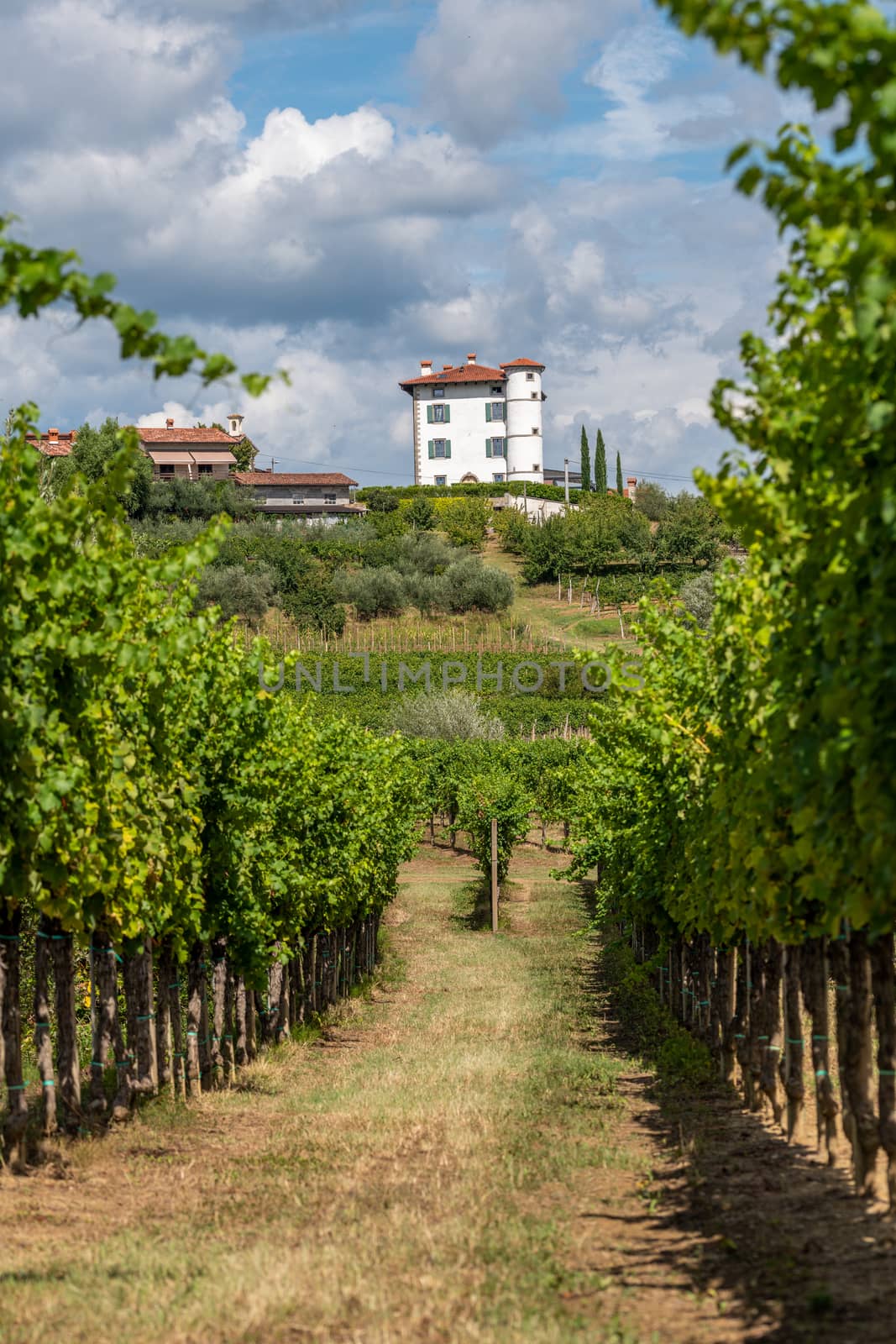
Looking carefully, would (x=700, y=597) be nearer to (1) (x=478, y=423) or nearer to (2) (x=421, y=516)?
(2) (x=421, y=516)

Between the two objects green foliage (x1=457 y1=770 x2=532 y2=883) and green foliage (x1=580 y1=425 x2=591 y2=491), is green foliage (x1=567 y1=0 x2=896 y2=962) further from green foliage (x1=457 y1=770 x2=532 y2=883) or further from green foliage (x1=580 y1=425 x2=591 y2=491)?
green foliage (x1=580 y1=425 x2=591 y2=491)

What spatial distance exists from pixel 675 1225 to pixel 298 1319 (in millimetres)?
2854

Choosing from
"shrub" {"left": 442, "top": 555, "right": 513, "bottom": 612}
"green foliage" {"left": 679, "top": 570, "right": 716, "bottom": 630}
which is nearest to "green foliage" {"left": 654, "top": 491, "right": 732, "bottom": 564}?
"green foliage" {"left": 679, "top": 570, "right": 716, "bottom": 630}

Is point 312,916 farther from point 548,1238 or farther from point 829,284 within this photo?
point 829,284

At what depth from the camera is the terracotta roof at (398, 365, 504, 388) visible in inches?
4815

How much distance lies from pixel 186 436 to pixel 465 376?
27.5 meters

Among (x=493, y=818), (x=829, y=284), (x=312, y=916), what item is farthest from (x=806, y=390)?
(x=493, y=818)

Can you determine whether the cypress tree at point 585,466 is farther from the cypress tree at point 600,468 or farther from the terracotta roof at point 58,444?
the terracotta roof at point 58,444

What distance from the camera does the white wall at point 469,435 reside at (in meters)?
121

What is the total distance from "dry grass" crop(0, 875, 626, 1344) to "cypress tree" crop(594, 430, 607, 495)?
110538 millimetres

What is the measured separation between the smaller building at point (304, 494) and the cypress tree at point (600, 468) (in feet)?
77.6

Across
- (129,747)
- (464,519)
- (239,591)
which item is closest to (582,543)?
(464,519)

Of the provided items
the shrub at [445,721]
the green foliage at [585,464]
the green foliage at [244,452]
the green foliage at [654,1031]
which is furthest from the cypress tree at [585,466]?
the green foliage at [654,1031]

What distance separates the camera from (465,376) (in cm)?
12325
